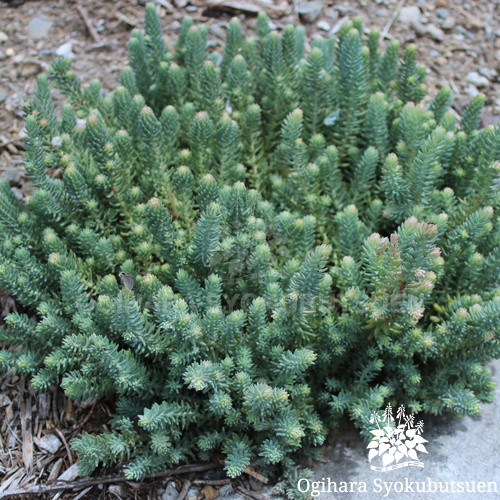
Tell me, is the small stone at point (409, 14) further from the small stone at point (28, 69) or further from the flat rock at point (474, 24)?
the small stone at point (28, 69)

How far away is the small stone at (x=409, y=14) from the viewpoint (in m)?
4.34

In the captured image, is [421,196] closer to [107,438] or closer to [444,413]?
[444,413]

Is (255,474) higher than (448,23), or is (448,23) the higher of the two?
(448,23)

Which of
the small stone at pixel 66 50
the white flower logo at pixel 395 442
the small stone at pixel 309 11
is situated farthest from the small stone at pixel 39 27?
the white flower logo at pixel 395 442

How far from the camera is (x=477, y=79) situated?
13.6 feet

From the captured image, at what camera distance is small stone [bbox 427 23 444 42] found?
4312 mm

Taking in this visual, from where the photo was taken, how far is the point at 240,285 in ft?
8.06

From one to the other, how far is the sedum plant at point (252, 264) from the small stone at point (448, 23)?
1574mm

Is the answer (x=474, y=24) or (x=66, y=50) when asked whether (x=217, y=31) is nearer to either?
(x=66, y=50)

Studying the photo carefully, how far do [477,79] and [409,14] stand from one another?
2.53 ft

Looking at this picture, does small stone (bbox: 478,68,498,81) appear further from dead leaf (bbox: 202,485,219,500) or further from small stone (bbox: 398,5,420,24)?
dead leaf (bbox: 202,485,219,500)

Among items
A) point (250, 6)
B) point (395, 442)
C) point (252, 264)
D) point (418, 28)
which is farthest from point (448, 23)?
point (395, 442)

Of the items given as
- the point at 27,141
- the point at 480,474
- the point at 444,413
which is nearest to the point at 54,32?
the point at 27,141

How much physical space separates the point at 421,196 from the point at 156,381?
151 centimetres
